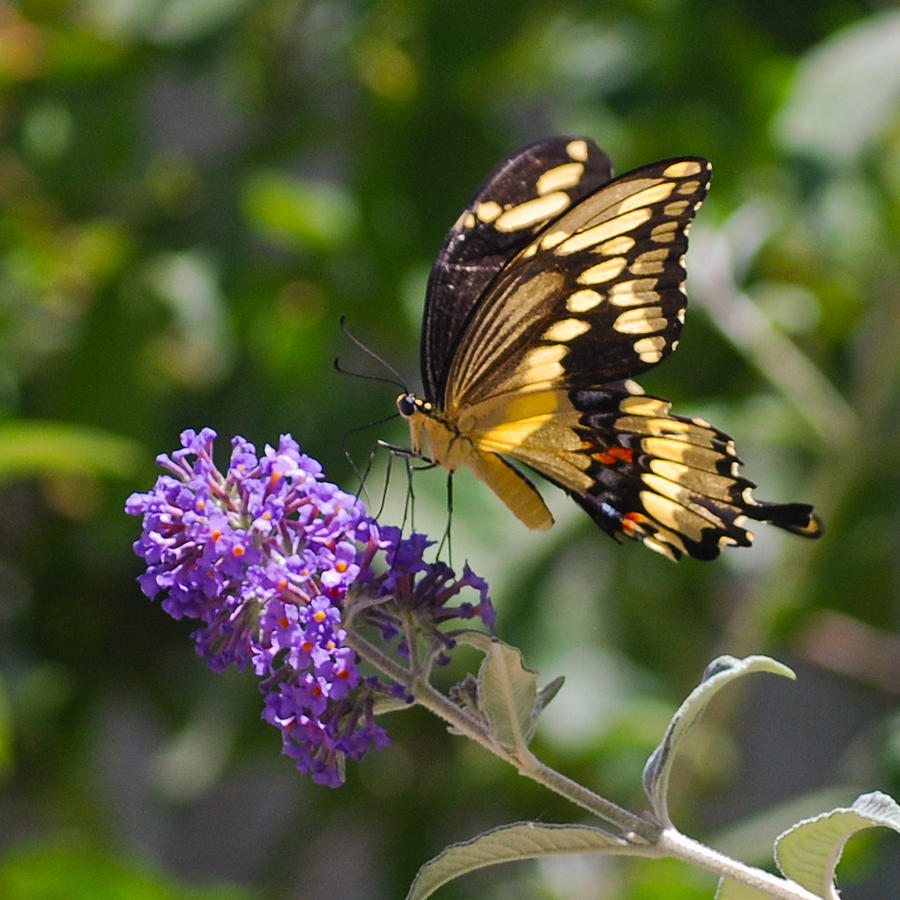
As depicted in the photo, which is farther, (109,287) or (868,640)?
(868,640)

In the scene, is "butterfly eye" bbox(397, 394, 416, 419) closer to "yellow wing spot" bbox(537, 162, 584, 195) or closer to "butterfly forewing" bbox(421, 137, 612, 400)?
"butterfly forewing" bbox(421, 137, 612, 400)

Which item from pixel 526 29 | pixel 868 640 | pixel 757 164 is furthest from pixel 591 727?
pixel 526 29

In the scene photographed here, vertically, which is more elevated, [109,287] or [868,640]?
[109,287]

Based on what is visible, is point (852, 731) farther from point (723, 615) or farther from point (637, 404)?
point (637, 404)

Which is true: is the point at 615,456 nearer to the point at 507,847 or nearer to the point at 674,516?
the point at 674,516

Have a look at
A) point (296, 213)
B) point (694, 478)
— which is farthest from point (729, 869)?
point (296, 213)

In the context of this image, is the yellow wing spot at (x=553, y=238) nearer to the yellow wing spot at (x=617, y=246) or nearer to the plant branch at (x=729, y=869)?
the yellow wing spot at (x=617, y=246)
